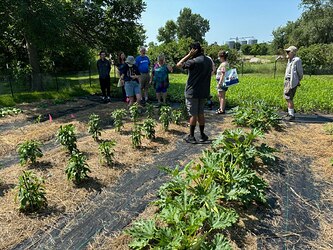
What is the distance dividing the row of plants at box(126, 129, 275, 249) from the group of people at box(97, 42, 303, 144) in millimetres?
1429

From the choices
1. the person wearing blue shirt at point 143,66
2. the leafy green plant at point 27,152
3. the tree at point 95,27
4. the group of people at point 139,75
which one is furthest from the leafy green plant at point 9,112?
the leafy green plant at point 27,152

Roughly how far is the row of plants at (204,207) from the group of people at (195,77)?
4.69 feet

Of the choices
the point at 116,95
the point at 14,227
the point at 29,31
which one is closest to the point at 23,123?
the point at 29,31

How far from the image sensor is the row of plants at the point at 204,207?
267 centimetres

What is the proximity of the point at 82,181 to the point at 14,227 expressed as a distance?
1.12 metres

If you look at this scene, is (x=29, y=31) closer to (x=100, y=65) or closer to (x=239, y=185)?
(x=100, y=65)

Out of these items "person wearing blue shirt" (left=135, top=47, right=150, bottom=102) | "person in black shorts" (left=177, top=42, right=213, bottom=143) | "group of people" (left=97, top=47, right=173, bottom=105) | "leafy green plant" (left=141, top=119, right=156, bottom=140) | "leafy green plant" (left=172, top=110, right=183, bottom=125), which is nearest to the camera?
"person in black shorts" (left=177, top=42, right=213, bottom=143)

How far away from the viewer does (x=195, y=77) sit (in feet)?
17.0

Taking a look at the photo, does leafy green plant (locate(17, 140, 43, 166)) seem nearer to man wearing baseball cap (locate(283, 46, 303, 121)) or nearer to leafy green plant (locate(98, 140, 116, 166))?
leafy green plant (locate(98, 140, 116, 166))

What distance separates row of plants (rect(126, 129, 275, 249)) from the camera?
2.67 meters

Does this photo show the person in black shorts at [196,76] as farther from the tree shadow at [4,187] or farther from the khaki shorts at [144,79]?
the khaki shorts at [144,79]

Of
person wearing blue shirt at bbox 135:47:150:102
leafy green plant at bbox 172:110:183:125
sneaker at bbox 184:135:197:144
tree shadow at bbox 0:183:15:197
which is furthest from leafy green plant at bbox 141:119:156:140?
person wearing blue shirt at bbox 135:47:150:102

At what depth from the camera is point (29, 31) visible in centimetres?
870

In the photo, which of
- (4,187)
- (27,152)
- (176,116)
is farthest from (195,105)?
(4,187)
